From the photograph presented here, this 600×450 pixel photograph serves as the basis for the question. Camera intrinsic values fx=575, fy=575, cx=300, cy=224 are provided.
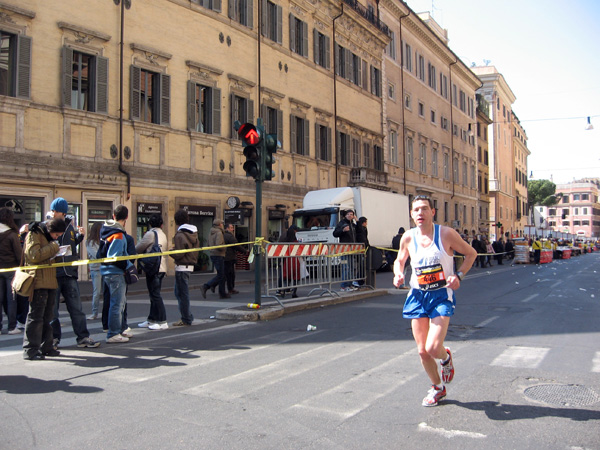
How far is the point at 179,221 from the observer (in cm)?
924

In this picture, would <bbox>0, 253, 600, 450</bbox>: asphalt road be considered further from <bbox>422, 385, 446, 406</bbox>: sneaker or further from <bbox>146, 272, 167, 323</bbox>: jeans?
<bbox>146, 272, 167, 323</bbox>: jeans

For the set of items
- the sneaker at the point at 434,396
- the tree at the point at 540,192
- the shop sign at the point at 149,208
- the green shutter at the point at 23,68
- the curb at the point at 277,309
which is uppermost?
the tree at the point at 540,192

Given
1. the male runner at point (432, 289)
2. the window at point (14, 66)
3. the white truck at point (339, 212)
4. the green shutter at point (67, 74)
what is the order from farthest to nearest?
the white truck at point (339, 212)
the green shutter at point (67, 74)
the window at point (14, 66)
the male runner at point (432, 289)

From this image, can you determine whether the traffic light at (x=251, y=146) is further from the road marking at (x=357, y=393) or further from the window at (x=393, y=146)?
the window at (x=393, y=146)

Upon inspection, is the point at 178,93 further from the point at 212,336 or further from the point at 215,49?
the point at 212,336

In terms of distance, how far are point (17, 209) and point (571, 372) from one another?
15.0 meters

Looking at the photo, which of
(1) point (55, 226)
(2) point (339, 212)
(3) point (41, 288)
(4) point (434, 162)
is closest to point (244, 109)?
(2) point (339, 212)

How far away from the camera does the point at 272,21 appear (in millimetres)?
26797

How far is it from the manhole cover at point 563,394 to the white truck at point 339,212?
15.4m

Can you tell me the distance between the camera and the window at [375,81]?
37.0m

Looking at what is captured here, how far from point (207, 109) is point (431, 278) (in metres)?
19.4

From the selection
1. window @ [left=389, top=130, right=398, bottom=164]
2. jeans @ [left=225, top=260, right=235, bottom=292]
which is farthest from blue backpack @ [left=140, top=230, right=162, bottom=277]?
window @ [left=389, top=130, right=398, bottom=164]

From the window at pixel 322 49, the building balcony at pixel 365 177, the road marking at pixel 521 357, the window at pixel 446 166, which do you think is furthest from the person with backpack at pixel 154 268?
the window at pixel 446 166

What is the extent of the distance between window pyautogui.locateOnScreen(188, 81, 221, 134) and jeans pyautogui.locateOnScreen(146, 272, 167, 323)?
1426cm
